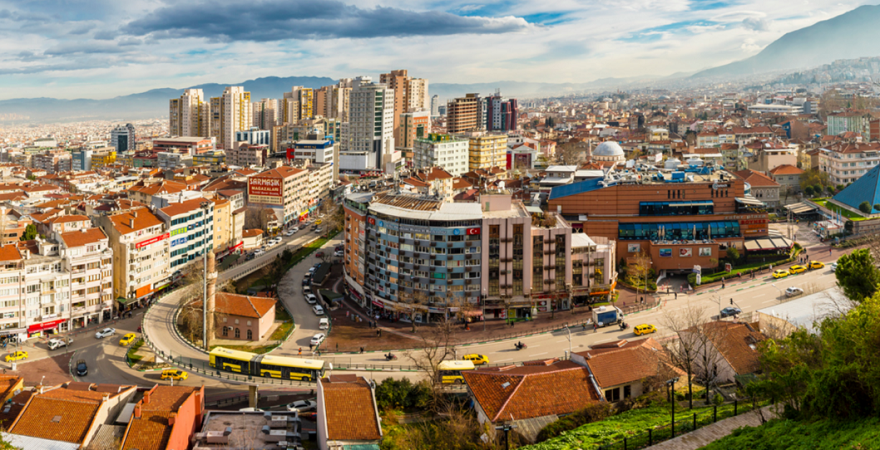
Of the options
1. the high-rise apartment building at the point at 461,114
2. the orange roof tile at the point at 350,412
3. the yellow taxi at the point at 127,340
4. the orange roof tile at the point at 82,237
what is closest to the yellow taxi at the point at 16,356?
the yellow taxi at the point at 127,340

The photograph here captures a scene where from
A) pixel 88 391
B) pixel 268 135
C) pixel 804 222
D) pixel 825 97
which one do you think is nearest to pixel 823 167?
pixel 804 222

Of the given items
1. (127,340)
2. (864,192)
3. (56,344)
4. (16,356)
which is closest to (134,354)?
(127,340)

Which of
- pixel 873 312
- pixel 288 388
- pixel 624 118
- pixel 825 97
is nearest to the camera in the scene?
pixel 873 312

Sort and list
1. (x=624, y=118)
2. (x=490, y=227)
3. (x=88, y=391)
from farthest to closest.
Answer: (x=624, y=118)
(x=490, y=227)
(x=88, y=391)

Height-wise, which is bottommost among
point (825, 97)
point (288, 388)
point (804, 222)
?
point (288, 388)

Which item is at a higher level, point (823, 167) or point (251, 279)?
point (823, 167)

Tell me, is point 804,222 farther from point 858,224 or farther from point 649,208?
point 649,208

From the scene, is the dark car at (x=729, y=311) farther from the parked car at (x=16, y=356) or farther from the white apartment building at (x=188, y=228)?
the parked car at (x=16, y=356)

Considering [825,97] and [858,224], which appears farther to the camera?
[825,97]
